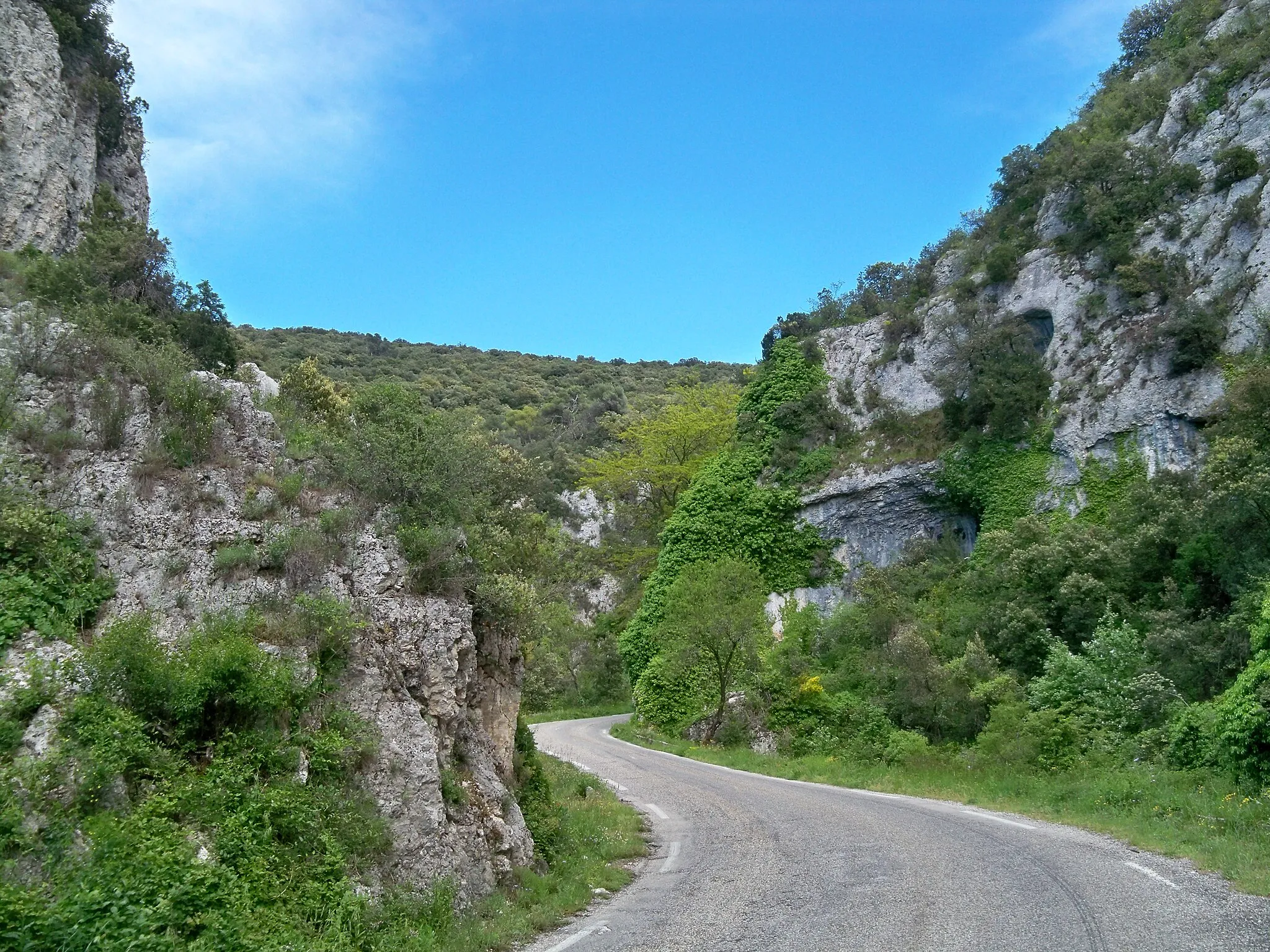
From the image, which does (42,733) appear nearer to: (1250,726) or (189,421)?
(189,421)

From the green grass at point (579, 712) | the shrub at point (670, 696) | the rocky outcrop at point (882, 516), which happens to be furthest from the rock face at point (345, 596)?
the green grass at point (579, 712)

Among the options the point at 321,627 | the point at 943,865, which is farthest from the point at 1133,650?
the point at 321,627

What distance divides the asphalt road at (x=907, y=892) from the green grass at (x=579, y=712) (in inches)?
1166

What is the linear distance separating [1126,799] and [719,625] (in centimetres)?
1458

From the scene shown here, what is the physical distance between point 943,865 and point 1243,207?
83.1 ft

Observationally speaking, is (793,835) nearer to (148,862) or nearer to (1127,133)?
(148,862)

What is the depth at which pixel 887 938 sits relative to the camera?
6289 millimetres

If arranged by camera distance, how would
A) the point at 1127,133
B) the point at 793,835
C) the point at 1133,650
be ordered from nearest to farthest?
the point at 793,835, the point at 1133,650, the point at 1127,133

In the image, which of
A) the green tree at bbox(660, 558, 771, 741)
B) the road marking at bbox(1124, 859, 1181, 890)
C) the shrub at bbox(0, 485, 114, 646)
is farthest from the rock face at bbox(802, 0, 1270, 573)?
the shrub at bbox(0, 485, 114, 646)

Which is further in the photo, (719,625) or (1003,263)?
(1003,263)

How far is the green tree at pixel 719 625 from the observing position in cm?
2639

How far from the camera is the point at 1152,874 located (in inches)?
312

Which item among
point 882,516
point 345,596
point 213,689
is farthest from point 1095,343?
point 213,689

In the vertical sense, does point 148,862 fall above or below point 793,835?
above
